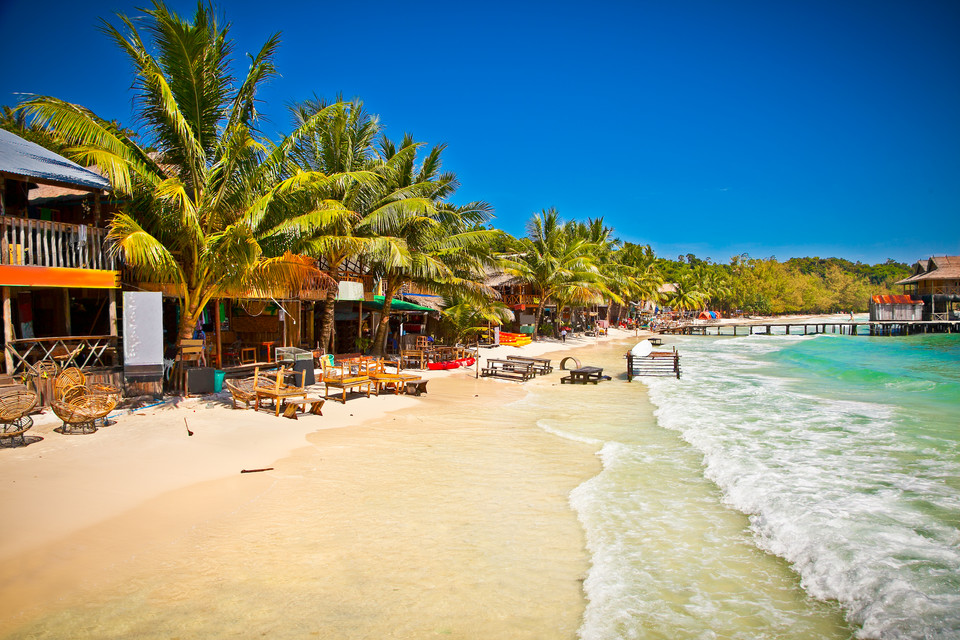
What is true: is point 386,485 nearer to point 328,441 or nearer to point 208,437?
point 328,441

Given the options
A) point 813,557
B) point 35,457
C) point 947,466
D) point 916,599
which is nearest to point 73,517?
point 35,457

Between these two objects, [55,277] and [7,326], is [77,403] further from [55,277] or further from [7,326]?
[55,277]

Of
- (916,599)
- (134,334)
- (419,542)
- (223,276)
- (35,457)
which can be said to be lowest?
(916,599)


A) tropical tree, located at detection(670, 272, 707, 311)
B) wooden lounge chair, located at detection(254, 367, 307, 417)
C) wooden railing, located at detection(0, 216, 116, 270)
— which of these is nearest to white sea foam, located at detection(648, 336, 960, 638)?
wooden lounge chair, located at detection(254, 367, 307, 417)

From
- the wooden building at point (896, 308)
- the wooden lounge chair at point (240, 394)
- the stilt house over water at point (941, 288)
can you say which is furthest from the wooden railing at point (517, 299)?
the stilt house over water at point (941, 288)

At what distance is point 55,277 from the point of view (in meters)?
9.70

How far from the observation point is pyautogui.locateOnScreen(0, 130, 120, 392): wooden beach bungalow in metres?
9.30

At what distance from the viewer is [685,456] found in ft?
30.6

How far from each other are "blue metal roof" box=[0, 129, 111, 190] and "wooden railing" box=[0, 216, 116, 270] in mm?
816

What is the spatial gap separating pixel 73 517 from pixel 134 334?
18.2 ft

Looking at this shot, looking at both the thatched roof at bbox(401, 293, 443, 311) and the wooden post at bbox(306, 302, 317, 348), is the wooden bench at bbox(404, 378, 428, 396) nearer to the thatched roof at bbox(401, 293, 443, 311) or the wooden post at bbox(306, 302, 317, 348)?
the wooden post at bbox(306, 302, 317, 348)

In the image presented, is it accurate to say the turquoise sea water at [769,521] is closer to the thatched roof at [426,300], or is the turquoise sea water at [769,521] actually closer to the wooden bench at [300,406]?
the wooden bench at [300,406]

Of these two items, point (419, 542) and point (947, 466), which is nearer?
point (419, 542)

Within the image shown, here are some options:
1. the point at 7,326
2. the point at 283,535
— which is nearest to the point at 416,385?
the point at 7,326
